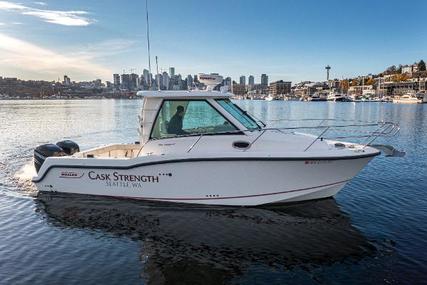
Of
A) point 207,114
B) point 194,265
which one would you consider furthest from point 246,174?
point 194,265

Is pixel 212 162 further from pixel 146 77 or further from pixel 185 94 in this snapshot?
pixel 146 77

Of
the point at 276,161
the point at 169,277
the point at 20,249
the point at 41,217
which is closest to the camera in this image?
the point at 169,277

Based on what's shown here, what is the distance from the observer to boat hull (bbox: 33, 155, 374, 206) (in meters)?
9.01

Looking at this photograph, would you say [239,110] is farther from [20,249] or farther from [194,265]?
[20,249]

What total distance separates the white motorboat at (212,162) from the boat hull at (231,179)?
0.02m

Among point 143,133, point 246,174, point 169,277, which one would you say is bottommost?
point 169,277

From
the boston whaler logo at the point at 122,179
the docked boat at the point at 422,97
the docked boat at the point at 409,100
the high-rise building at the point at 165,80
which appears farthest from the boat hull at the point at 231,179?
the docked boat at the point at 422,97

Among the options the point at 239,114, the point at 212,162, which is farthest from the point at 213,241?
the point at 239,114

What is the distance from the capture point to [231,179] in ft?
30.2

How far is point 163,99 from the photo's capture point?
10070 mm

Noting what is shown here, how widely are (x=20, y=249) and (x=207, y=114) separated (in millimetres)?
5183

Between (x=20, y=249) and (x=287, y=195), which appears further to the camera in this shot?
(x=287, y=195)

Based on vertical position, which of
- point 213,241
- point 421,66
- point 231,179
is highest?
point 421,66

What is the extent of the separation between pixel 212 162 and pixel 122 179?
8.52ft
